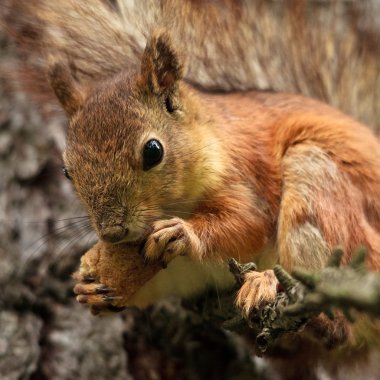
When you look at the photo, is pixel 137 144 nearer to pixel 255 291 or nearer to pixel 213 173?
pixel 213 173

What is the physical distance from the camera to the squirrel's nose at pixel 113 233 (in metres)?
1.26

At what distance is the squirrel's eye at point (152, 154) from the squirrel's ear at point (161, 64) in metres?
0.16

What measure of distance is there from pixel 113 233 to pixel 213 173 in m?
0.34

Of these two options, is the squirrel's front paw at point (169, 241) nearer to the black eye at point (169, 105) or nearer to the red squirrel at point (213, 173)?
the red squirrel at point (213, 173)

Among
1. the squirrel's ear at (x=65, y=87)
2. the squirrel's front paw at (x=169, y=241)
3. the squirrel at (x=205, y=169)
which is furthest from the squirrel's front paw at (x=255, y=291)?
the squirrel's ear at (x=65, y=87)

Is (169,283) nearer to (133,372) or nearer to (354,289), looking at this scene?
(133,372)

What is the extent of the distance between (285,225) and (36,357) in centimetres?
84

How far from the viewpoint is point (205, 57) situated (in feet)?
5.84

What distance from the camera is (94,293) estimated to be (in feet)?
4.50

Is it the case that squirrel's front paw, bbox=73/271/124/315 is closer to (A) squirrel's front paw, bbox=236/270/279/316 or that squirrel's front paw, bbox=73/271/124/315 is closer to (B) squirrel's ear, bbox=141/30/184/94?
(A) squirrel's front paw, bbox=236/270/279/316

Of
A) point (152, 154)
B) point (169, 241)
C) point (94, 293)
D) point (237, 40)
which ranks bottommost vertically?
point (94, 293)

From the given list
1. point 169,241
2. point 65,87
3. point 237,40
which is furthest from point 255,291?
point 237,40

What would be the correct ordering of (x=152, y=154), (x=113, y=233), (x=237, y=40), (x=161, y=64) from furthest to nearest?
(x=237, y=40), (x=161, y=64), (x=152, y=154), (x=113, y=233)

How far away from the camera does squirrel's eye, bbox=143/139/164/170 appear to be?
1.35 meters
